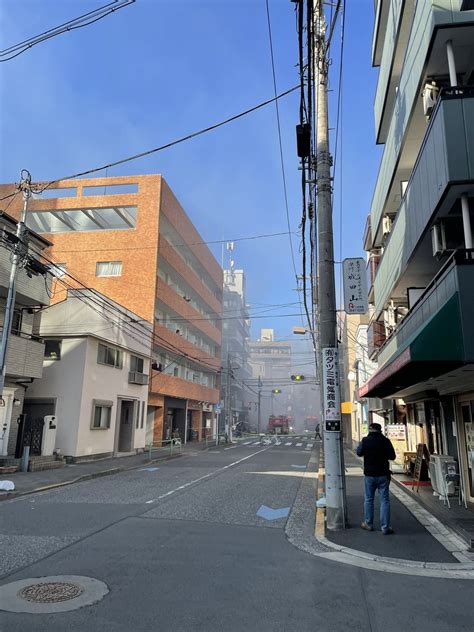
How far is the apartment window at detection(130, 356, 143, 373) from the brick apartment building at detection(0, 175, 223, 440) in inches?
123

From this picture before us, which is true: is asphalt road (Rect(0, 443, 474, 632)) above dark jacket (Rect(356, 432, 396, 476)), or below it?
below

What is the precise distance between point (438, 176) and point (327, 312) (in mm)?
2957

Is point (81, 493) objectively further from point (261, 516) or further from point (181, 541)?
point (181, 541)

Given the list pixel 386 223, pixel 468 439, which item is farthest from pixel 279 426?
pixel 468 439

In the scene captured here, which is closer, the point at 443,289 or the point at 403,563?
the point at 403,563

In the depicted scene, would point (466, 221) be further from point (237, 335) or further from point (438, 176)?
point (237, 335)

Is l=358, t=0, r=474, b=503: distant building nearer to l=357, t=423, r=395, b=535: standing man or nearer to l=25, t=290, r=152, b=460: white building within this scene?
l=357, t=423, r=395, b=535: standing man

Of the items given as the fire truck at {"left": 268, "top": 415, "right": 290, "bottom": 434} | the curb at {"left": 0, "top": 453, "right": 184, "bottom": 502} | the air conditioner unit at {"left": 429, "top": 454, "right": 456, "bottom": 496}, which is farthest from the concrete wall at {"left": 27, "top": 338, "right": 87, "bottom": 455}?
the fire truck at {"left": 268, "top": 415, "right": 290, "bottom": 434}

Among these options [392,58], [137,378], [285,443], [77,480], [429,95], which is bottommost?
[77,480]

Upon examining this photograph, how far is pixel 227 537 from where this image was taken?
7.29 metres

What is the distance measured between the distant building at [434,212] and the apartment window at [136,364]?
48.5 ft

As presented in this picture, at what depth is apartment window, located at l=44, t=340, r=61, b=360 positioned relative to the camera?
68.3 ft

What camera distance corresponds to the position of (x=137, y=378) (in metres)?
25.7

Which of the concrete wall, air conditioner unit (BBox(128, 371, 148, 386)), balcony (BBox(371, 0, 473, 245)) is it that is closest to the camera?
balcony (BBox(371, 0, 473, 245))
